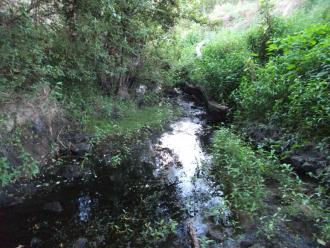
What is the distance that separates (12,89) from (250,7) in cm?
2217

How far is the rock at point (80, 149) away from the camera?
702 centimetres

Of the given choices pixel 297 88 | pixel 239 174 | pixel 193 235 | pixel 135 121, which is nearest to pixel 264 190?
pixel 239 174

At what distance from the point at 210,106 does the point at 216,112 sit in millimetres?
562

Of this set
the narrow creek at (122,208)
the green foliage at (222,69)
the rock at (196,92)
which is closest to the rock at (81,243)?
the narrow creek at (122,208)

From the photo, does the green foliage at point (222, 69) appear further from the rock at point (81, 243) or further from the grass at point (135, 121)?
the rock at point (81, 243)

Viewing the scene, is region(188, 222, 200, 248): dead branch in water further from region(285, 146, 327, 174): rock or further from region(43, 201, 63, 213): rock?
region(285, 146, 327, 174): rock

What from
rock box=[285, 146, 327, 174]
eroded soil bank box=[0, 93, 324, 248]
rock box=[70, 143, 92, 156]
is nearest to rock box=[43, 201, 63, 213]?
eroded soil bank box=[0, 93, 324, 248]

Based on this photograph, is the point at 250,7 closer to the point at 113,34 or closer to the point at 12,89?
the point at 113,34

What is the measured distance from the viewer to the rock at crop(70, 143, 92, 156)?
7.02m

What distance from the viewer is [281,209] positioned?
189 inches

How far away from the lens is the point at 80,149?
713cm

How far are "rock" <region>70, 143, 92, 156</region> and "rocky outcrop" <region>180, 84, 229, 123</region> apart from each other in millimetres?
4905

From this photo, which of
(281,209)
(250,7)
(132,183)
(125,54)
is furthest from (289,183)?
(250,7)

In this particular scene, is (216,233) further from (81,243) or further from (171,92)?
(171,92)
